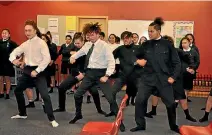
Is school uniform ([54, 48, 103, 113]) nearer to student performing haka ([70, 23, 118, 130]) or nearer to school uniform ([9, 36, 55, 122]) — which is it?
student performing haka ([70, 23, 118, 130])

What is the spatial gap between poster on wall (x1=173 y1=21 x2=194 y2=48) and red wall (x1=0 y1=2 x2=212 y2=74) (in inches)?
4.2

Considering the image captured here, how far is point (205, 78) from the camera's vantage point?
7.90 meters

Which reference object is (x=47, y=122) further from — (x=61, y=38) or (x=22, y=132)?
(x=61, y=38)

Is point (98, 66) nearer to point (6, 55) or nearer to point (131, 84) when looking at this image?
point (131, 84)

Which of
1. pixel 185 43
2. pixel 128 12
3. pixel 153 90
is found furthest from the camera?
pixel 128 12

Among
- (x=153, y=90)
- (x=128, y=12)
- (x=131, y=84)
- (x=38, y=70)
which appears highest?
(x=128, y=12)

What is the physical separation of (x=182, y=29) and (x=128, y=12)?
4.94 ft

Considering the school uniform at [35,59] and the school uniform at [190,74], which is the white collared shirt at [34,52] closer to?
the school uniform at [35,59]

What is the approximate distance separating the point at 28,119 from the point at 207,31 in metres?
5.36

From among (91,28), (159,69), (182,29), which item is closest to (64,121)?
(91,28)

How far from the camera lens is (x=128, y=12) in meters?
8.40

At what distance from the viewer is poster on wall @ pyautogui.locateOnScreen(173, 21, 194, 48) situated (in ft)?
26.7

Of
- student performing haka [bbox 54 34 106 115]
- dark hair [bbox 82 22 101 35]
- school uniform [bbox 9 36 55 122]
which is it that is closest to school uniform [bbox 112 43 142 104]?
student performing haka [bbox 54 34 106 115]

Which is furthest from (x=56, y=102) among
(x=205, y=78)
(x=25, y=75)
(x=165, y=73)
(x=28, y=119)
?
(x=205, y=78)
